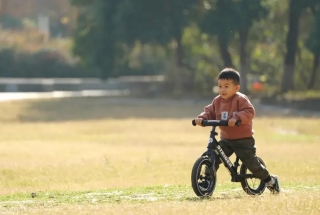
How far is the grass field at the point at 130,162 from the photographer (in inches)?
400

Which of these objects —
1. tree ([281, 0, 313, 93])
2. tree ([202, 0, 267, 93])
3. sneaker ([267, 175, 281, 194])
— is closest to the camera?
sneaker ([267, 175, 281, 194])

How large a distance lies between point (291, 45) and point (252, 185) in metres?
32.2

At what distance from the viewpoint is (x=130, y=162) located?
18.3m

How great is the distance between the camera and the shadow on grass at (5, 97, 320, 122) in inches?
1463

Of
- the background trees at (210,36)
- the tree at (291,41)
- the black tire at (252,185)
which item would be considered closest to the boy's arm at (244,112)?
the black tire at (252,185)

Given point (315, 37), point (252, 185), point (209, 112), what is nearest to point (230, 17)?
point (315, 37)

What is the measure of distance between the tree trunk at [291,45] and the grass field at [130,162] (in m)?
4.76

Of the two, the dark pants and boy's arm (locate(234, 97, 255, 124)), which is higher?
boy's arm (locate(234, 97, 255, 124))

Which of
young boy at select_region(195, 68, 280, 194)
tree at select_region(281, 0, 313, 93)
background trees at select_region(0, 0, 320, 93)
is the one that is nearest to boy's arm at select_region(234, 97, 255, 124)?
young boy at select_region(195, 68, 280, 194)

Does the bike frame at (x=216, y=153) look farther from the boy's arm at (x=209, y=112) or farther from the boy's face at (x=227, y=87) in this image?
the boy's face at (x=227, y=87)

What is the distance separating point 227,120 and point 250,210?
1.61 metres

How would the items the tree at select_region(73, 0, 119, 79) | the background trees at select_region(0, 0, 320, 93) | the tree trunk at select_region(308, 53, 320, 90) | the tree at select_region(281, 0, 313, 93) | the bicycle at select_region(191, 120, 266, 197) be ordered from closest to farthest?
the bicycle at select_region(191, 120, 266, 197), the tree at select_region(281, 0, 313, 93), the tree trunk at select_region(308, 53, 320, 90), the background trees at select_region(0, 0, 320, 93), the tree at select_region(73, 0, 119, 79)

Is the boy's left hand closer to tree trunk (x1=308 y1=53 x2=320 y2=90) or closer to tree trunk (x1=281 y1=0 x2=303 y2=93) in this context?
tree trunk (x1=281 y1=0 x2=303 y2=93)

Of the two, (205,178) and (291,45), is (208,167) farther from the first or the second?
(291,45)
